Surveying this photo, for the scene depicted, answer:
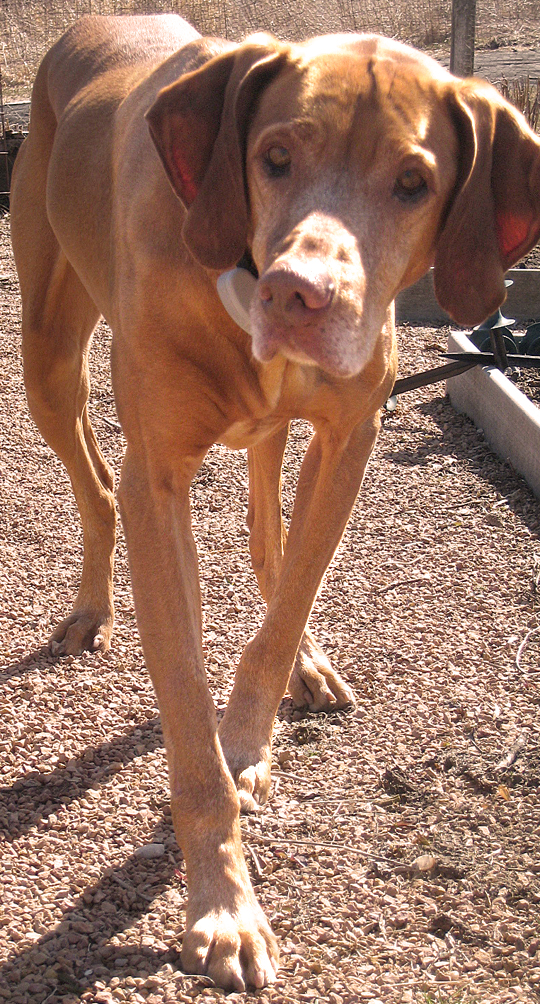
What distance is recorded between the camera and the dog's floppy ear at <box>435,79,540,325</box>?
2.42 metres

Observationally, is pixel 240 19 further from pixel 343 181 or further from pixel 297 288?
pixel 297 288

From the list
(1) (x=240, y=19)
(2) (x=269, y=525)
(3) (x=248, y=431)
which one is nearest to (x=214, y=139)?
(3) (x=248, y=431)

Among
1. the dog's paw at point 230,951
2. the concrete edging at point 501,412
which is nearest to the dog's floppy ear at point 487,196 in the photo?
the dog's paw at point 230,951

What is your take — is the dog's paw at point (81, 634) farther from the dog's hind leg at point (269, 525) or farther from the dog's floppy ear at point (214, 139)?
the dog's floppy ear at point (214, 139)

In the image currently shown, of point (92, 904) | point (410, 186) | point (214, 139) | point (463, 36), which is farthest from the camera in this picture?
point (463, 36)

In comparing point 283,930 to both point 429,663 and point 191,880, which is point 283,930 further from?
point 429,663

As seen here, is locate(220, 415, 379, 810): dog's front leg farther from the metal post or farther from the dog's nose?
the metal post

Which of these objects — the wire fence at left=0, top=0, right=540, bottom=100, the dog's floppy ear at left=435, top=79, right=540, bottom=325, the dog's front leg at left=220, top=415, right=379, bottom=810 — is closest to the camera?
the dog's floppy ear at left=435, top=79, right=540, bottom=325

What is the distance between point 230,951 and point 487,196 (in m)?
1.76

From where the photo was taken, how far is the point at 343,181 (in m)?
2.16

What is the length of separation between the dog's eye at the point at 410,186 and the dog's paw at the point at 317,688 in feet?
5.55

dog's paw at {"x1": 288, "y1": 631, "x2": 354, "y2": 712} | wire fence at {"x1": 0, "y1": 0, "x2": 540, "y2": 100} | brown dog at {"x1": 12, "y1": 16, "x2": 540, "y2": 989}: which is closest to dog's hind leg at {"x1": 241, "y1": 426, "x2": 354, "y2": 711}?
dog's paw at {"x1": 288, "y1": 631, "x2": 354, "y2": 712}

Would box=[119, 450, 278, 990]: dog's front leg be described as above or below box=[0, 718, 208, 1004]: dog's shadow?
above

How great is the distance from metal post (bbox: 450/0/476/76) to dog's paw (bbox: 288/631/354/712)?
618 cm
